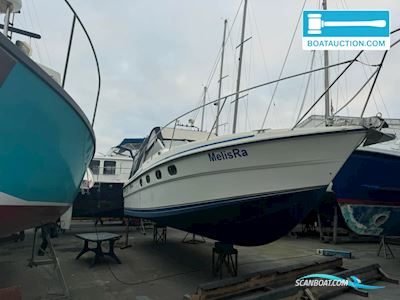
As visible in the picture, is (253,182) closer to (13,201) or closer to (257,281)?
(257,281)

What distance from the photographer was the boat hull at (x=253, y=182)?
3834mm

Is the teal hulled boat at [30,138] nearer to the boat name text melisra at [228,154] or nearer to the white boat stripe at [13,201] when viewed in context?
the white boat stripe at [13,201]

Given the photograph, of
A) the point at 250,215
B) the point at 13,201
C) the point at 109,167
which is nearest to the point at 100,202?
the point at 109,167

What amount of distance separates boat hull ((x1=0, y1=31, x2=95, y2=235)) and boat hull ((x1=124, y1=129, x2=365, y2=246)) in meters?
1.81

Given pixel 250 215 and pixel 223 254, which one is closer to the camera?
pixel 250 215

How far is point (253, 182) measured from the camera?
4.05 metres

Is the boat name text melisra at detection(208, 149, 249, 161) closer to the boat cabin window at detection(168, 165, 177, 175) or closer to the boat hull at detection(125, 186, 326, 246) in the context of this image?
the boat hull at detection(125, 186, 326, 246)

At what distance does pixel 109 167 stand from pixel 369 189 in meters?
10.5

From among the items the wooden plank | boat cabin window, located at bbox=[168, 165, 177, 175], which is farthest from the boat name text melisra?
the wooden plank

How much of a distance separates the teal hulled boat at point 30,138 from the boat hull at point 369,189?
17.3ft

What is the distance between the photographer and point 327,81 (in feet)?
32.9

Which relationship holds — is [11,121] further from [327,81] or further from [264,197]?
[327,81]

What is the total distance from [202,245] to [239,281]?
4796 millimetres

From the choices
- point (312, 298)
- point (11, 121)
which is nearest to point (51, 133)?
point (11, 121)
